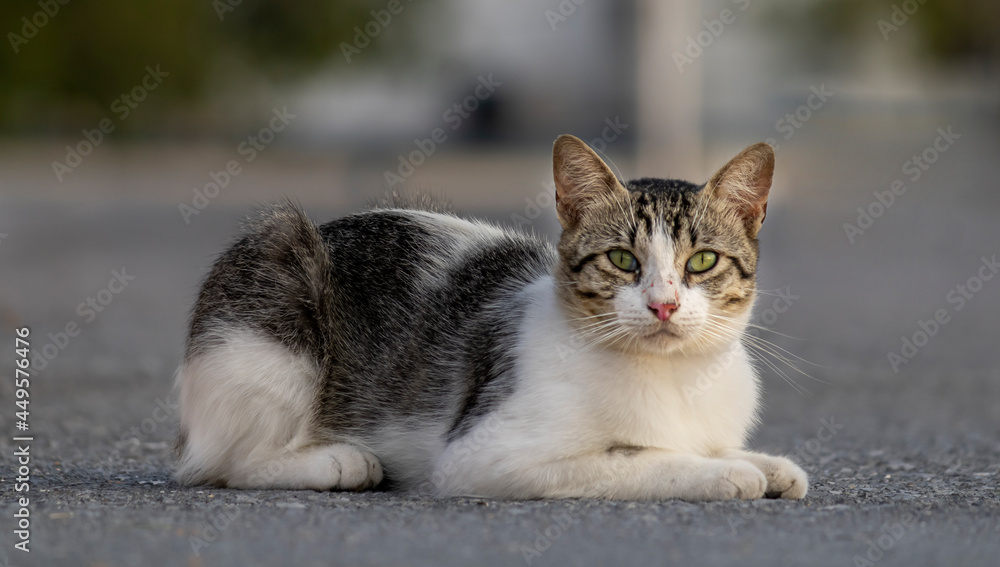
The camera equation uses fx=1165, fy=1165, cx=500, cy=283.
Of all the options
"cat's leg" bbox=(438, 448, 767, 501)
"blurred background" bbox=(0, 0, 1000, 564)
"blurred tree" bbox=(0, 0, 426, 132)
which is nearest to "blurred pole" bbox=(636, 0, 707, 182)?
"blurred background" bbox=(0, 0, 1000, 564)

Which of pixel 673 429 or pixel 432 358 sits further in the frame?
pixel 432 358

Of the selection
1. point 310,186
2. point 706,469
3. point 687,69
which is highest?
point 687,69

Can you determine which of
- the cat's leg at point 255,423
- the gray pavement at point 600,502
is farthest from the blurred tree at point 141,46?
the cat's leg at point 255,423

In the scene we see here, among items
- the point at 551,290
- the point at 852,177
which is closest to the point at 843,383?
the point at 551,290

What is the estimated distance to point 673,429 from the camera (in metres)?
4.32

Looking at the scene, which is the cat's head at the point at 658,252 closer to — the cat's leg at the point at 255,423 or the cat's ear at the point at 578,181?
the cat's ear at the point at 578,181

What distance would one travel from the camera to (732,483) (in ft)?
13.3

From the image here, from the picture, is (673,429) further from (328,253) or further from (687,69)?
(687,69)

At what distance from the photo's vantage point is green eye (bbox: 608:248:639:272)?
430 cm

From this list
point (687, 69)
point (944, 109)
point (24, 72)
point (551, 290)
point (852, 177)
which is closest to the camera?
point (551, 290)

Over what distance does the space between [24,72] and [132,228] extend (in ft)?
64.1

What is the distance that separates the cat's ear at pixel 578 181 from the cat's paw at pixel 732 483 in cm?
112

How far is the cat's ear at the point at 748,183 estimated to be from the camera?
14.8ft

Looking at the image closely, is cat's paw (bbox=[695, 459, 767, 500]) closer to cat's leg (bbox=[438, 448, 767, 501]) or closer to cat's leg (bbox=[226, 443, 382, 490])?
cat's leg (bbox=[438, 448, 767, 501])
